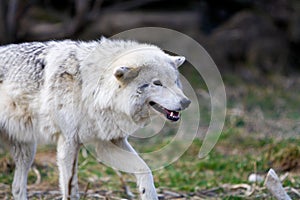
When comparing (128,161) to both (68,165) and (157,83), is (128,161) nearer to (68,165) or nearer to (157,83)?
(68,165)

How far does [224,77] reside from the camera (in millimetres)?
13977

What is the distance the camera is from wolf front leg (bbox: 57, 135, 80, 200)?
5414mm

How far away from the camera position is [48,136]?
5.55 m

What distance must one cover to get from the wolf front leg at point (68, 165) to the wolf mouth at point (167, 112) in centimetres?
77

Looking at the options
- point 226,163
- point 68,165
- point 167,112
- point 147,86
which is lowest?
point 226,163

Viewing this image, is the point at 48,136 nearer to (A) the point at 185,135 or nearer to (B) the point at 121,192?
(B) the point at 121,192

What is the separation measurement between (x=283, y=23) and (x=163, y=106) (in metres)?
10.5

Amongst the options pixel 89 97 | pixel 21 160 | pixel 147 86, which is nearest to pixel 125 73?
pixel 147 86

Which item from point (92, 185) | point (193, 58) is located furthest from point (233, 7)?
point (92, 185)

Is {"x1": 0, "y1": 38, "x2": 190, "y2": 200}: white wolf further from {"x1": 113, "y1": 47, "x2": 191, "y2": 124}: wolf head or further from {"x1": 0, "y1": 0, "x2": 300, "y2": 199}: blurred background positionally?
{"x1": 0, "y1": 0, "x2": 300, "y2": 199}: blurred background

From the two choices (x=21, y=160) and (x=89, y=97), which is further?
(x=21, y=160)

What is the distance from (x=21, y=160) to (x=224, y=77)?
8.53m

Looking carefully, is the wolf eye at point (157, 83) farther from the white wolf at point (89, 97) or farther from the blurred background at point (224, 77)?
the blurred background at point (224, 77)

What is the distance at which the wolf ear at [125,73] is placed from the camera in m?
5.11
